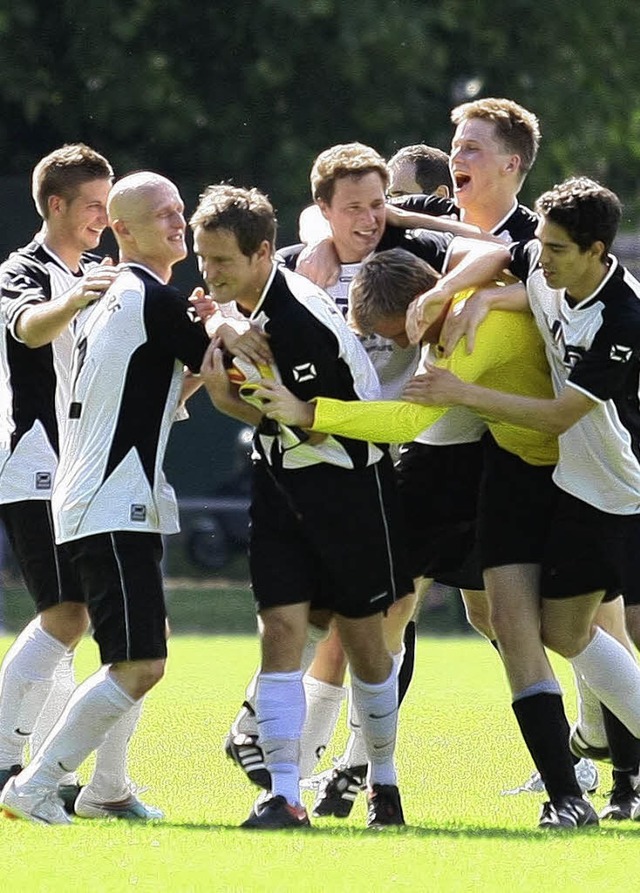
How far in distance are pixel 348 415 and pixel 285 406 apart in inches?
8.2

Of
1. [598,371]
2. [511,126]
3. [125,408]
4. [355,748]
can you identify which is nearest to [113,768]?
[355,748]

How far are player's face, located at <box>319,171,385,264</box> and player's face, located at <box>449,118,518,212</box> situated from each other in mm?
522

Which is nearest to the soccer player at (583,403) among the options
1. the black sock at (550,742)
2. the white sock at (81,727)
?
the black sock at (550,742)

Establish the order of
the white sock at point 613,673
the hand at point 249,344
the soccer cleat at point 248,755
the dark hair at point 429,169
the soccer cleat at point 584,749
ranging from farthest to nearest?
the dark hair at point 429,169 → the soccer cleat at point 584,749 → the soccer cleat at point 248,755 → the white sock at point 613,673 → the hand at point 249,344

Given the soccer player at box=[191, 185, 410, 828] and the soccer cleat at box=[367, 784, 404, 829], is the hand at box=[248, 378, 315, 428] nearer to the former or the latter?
the soccer player at box=[191, 185, 410, 828]

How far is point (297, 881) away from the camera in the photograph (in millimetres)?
5648

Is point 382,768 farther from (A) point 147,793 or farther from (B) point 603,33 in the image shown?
(B) point 603,33

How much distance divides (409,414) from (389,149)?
18036mm

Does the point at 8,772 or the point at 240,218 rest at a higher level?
the point at 240,218

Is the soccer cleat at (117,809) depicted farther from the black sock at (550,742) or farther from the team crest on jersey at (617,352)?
the team crest on jersey at (617,352)

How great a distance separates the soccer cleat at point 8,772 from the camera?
770 centimetres

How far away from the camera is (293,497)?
6.89 meters

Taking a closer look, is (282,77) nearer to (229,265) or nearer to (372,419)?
(229,265)

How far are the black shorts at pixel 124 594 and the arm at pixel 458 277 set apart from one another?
45.4 inches
